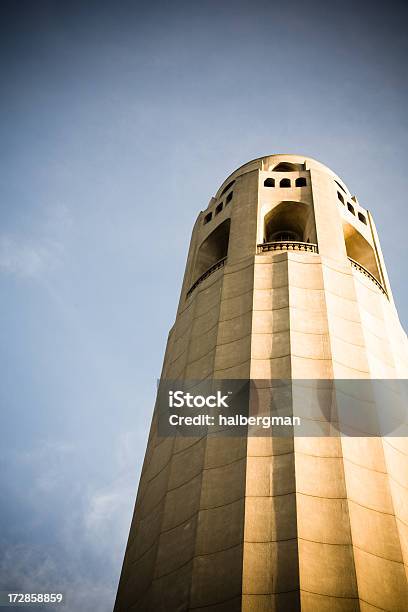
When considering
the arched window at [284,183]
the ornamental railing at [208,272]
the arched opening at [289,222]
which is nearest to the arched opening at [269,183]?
the arched window at [284,183]

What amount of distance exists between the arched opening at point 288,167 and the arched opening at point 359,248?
601 cm

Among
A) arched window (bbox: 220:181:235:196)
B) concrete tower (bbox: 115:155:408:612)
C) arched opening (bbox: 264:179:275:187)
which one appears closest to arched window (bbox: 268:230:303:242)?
arched opening (bbox: 264:179:275:187)

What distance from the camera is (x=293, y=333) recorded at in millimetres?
18500

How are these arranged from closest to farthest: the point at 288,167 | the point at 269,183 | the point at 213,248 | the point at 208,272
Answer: the point at 208,272 < the point at 213,248 < the point at 269,183 < the point at 288,167

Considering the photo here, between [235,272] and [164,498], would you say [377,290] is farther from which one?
[164,498]

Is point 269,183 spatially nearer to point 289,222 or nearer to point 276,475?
point 289,222

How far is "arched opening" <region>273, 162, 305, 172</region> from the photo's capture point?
33.3 metres

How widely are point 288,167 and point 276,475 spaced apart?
24.7m

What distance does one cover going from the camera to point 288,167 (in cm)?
3431

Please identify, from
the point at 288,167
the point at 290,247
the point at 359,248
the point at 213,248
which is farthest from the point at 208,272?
the point at 288,167

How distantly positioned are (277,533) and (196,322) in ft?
34.7

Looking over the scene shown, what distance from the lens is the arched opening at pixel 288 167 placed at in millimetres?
33334

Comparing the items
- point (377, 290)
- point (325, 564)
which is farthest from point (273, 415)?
point (377, 290)

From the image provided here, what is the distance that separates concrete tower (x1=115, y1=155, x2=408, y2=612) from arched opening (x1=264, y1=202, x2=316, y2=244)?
3.13 m
